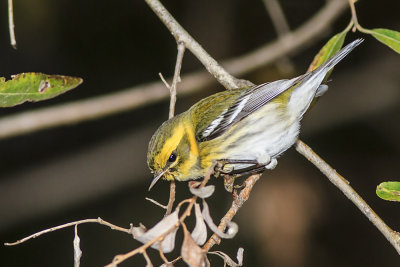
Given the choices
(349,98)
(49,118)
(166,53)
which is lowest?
(349,98)

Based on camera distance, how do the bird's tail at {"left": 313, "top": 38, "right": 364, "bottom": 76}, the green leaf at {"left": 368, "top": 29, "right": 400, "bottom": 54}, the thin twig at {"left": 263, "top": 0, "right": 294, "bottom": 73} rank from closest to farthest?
the green leaf at {"left": 368, "top": 29, "right": 400, "bottom": 54} → the bird's tail at {"left": 313, "top": 38, "right": 364, "bottom": 76} → the thin twig at {"left": 263, "top": 0, "right": 294, "bottom": 73}

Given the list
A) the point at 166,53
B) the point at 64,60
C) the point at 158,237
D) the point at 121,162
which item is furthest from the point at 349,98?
the point at 158,237

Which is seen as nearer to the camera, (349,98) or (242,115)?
(242,115)

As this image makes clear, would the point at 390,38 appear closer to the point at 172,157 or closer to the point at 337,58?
the point at 337,58

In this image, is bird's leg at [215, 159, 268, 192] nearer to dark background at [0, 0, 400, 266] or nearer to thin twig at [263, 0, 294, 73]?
thin twig at [263, 0, 294, 73]

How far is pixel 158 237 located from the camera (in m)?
1.81

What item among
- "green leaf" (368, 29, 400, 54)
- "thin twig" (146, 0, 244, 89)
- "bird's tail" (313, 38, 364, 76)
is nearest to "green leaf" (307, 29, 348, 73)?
"bird's tail" (313, 38, 364, 76)

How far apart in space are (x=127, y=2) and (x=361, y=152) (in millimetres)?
2982

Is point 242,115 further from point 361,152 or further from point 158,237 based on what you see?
point 361,152

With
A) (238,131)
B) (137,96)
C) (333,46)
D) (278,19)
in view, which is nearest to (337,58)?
(333,46)

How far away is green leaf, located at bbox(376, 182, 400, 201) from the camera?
2.34m

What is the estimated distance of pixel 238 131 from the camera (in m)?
3.22

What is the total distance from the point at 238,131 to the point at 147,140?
2.92 meters

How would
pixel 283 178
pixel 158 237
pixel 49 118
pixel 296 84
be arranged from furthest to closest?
pixel 283 178 → pixel 49 118 → pixel 296 84 → pixel 158 237
